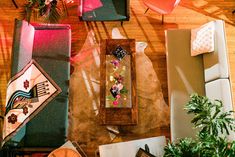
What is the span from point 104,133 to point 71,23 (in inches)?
82.4

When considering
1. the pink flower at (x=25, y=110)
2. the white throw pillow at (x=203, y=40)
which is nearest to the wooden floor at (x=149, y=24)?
Answer: the white throw pillow at (x=203, y=40)

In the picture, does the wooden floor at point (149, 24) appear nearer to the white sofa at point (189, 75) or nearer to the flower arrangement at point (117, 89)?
the white sofa at point (189, 75)

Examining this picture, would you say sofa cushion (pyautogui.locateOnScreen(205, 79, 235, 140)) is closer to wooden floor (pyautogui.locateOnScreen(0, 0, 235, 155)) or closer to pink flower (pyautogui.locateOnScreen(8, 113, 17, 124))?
wooden floor (pyautogui.locateOnScreen(0, 0, 235, 155))

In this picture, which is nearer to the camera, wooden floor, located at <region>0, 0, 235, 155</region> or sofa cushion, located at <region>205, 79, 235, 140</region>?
sofa cushion, located at <region>205, 79, 235, 140</region>

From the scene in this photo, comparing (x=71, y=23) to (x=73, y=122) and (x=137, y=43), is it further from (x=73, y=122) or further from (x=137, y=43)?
(x=73, y=122)

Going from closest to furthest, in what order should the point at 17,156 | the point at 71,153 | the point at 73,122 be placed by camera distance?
the point at 71,153 < the point at 17,156 < the point at 73,122

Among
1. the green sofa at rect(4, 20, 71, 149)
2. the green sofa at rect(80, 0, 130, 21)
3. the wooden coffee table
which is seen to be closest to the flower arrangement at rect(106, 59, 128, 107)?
the wooden coffee table

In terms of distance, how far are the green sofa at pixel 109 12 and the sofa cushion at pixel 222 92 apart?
6.03 feet

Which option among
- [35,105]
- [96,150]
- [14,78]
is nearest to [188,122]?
[96,150]

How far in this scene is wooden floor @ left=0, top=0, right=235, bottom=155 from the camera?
5.63 meters

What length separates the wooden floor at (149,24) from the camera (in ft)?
18.5

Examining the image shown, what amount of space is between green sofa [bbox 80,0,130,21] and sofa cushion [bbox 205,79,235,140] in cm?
184

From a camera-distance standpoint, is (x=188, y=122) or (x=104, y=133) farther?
(x=104, y=133)

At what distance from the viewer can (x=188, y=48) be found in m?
5.05
